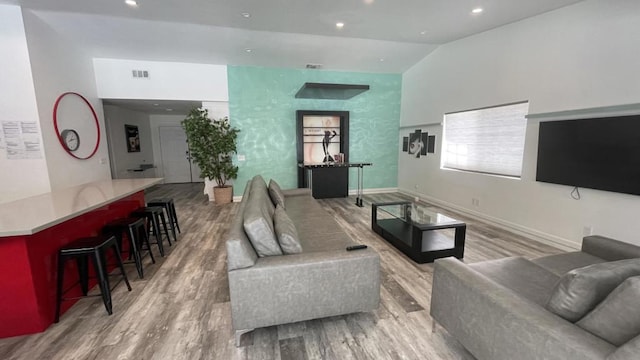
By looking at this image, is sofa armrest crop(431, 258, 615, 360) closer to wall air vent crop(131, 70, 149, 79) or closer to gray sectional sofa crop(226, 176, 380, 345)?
gray sectional sofa crop(226, 176, 380, 345)

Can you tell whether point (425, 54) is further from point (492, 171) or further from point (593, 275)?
point (593, 275)

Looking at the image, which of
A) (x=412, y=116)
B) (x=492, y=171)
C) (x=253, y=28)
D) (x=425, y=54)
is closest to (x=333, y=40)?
(x=253, y=28)

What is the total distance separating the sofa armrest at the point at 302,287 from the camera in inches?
69.4

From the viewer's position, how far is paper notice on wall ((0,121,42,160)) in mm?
3604

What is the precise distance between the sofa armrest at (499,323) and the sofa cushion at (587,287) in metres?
0.09

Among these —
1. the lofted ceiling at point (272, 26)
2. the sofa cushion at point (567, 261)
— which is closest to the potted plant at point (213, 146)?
the lofted ceiling at point (272, 26)

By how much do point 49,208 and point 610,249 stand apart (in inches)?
182

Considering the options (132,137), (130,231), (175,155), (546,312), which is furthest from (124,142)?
(546,312)

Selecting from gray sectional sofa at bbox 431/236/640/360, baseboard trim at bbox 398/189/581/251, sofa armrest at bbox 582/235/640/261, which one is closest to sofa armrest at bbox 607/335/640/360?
gray sectional sofa at bbox 431/236/640/360

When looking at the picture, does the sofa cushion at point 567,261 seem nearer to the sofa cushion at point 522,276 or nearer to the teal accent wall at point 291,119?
the sofa cushion at point 522,276

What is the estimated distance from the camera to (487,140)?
4566 millimetres

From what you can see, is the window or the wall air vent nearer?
the window

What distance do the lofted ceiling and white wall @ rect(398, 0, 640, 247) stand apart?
1.01 ft

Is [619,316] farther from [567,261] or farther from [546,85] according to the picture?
[546,85]
